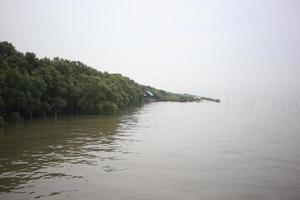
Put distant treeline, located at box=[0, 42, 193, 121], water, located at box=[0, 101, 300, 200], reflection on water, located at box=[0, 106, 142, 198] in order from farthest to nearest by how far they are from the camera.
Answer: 1. distant treeline, located at box=[0, 42, 193, 121]
2. reflection on water, located at box=[0, 106, 142, 198]
3. water, located at box=[0, 101, 300, 200]

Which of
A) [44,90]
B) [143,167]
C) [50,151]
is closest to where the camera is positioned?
[143,167]

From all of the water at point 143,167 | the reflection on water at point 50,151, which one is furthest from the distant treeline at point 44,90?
the water at point 143,167

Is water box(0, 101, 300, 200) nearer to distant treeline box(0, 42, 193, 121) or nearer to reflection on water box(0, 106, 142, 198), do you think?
reflection on water box(0, 106, 142, 198)

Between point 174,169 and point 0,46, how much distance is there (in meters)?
42.4

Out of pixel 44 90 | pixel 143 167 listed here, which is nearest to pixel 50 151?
pixel 143 167

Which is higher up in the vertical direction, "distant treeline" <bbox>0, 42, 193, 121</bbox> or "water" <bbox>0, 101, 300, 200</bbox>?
"distant treeline" <bbox>0, 42, 193, 121</bbox>

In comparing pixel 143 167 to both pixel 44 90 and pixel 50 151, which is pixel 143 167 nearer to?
pixel 50 151

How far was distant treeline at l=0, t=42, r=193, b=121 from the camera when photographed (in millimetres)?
48113

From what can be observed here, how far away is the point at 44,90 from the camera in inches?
2114

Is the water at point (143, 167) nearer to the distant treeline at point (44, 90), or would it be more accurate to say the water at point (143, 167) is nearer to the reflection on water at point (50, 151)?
the reflection on water at point (50, 151)

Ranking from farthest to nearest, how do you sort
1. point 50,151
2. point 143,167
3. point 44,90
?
1. point 44,90
2. point 50,151
3. point 143,167

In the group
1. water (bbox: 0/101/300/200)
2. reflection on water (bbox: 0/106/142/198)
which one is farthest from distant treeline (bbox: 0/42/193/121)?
water (bbox: 0/101/300/200)

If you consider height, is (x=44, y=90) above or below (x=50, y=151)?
above


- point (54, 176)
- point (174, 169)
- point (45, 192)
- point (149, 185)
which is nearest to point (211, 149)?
point (174, 169)
